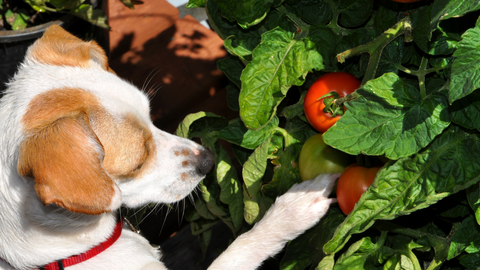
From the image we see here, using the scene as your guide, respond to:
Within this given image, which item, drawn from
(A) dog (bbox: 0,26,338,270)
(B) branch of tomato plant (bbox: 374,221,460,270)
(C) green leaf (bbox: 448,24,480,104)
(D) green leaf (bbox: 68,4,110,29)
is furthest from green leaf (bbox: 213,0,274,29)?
(D) green leaf (bbox: 68,4,110,29)

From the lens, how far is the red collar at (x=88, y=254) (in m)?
1.41

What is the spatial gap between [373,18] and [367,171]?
18.6 inches

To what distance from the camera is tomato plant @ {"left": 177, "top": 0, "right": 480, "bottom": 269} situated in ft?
3.38

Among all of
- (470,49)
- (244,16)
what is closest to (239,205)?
(244,16)

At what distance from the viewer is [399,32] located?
3.71 feet

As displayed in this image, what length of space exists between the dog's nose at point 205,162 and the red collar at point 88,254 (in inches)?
13.6

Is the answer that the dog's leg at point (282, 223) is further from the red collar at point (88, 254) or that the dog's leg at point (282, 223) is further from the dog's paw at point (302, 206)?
the red collar at point (88, 254)

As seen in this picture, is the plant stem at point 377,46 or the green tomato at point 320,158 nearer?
the plant stem at point 377,46

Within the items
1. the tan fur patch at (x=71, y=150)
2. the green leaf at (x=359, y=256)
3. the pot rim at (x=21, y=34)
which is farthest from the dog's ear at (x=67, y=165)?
the pot rim at (x=21, y=34)

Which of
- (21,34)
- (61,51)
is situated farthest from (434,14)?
(21,34)

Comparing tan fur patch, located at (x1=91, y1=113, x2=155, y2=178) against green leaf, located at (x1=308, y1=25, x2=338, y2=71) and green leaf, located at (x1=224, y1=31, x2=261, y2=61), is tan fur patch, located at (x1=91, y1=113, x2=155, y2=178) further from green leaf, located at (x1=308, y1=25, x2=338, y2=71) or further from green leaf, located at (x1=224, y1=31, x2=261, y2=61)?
green leaf, located at (x1=308, y1=25, x2=338, y2=71)

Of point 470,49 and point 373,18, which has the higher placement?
point 470,49

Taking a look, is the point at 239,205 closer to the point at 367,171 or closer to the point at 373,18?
the point at 367,171

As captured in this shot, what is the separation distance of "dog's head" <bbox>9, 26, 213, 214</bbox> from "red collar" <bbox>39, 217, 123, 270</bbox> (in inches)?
5.0
